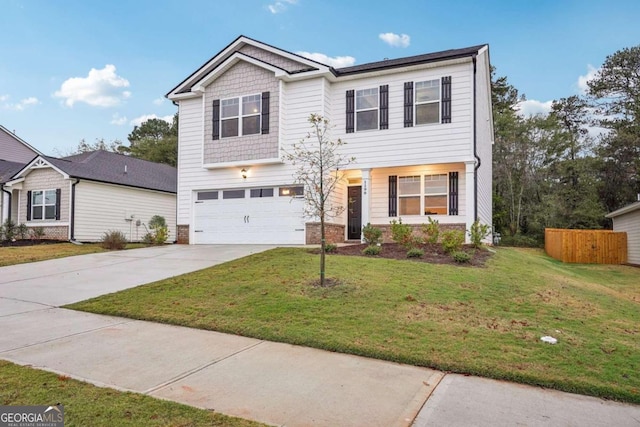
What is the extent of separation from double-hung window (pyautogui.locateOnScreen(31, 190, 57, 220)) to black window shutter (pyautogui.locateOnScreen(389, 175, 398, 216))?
15262 millimetres

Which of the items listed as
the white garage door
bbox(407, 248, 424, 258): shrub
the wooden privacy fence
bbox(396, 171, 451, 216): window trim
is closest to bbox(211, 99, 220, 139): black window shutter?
the white garage door

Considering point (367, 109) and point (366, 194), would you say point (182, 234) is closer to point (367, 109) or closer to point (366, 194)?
point (366, 194)

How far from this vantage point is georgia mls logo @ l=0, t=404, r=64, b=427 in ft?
10.0

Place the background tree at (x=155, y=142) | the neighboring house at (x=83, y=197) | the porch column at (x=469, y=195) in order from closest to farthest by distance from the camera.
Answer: the porch column at (x=469, y=195)
the neighboring house at (x=83, y=197)
the background tree at (x=155, y=142)

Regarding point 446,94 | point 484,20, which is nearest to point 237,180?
point 446,94

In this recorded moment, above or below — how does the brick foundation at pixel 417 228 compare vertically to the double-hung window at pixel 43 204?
below

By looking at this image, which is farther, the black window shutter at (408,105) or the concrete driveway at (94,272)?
the black window shutter at (408,105)

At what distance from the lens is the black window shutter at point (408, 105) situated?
45.1 ft

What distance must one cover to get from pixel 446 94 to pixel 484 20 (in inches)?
278

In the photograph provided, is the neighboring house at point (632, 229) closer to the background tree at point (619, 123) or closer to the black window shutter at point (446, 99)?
the background tree at point (619, 123)

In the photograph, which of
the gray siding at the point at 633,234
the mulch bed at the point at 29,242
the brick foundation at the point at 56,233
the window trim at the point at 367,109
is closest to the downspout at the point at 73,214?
the brick foundation at the point at 56,233

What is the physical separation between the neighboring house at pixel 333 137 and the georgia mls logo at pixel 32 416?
438 inches

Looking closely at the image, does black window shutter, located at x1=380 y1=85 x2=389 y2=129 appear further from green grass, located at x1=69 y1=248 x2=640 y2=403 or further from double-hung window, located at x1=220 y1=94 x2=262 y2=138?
green grass, located at x1=69 y1=248 x2=640 y2=403

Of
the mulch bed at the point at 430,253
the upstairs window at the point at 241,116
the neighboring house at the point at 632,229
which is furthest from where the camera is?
the neighboring house at the point at 632,229
